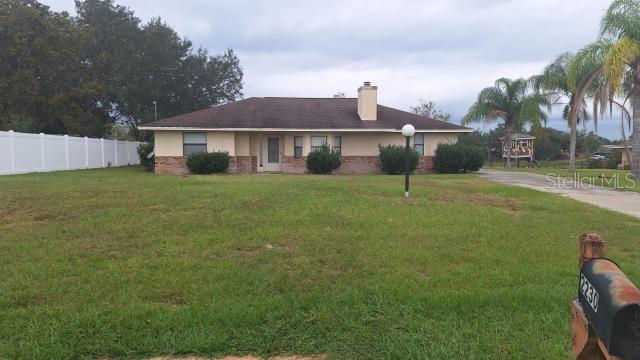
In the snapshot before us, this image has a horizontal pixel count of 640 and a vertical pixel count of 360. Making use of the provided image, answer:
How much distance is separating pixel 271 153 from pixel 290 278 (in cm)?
2131

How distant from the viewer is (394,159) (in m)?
23.9

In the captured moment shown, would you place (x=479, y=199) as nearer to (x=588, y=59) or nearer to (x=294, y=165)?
(x=588, y=59)

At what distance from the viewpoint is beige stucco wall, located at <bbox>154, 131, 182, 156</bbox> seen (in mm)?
24172

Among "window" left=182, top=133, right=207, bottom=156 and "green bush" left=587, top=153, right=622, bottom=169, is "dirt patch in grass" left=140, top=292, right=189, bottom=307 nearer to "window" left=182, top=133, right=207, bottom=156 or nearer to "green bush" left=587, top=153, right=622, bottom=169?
"window" left=182, top=133, right=207, bottom=156

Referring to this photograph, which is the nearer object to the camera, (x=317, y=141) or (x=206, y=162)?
(x=206, y=162)

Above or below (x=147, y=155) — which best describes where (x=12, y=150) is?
above

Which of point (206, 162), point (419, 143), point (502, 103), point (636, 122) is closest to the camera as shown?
A: point (636, 122)

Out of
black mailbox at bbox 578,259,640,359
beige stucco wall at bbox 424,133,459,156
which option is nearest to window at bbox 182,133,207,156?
beige stucco wall at bbox 424,133,459,156

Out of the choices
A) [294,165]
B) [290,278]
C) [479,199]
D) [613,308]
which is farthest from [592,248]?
[294,165]

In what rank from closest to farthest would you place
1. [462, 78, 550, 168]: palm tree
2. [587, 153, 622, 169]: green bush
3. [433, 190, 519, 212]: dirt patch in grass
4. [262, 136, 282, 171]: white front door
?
[433, 190, 519, 212]: dirt patch in grass < [262, 136, 282, 171]: white front door < [462, 78, 550, 168]: palm tree < [587, 153, 622, 169]: green bush

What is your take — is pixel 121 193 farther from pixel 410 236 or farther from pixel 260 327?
pixel 260 327

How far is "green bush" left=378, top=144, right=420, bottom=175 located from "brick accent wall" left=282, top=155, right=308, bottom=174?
153 inches

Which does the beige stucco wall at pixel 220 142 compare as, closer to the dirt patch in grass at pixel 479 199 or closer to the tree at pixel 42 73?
the tree at pixel 42 73

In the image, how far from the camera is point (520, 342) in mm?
3691
